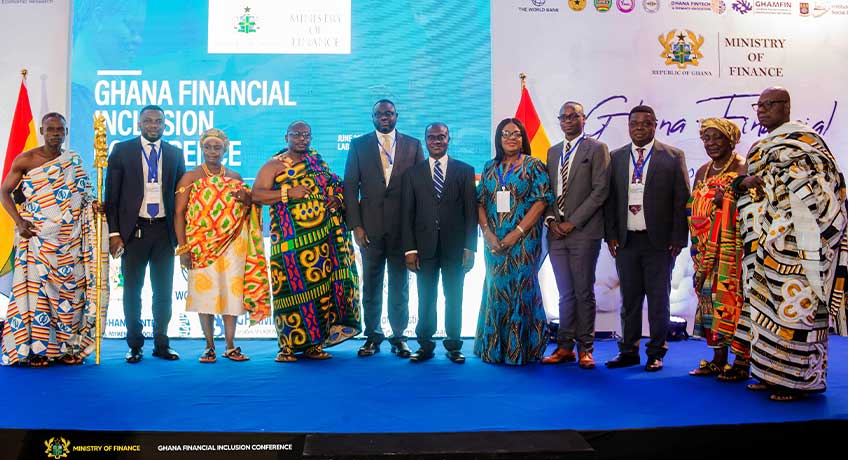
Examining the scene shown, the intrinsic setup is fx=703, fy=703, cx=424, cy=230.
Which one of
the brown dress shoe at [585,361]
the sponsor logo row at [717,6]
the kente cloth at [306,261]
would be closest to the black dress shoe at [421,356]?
the kente cloth at [306,261]

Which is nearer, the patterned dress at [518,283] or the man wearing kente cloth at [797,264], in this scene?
the man wearing kente cloth at [797,264]

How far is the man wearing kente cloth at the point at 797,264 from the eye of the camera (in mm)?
3820

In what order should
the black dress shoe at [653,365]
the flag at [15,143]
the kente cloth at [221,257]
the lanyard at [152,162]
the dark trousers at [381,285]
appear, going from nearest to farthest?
the black dress shoe at [653,365] < the kente cloth at [221,257] < the lanyard at [152,162] < the dark trousers at [381,285] < the flag at [15,143]

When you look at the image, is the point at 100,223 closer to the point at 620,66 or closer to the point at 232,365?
the point at 232,365

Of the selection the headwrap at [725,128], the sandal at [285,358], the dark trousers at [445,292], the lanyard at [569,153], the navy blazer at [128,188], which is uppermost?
the headwrap at [725,128]

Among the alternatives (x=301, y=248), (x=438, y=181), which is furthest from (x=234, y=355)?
(x=438, y=181)

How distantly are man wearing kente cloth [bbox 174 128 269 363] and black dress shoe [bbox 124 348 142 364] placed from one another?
0.44 metres

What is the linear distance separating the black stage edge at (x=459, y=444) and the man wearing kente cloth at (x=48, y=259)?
1.96 m

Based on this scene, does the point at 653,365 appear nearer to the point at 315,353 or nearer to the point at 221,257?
the point at 315,353

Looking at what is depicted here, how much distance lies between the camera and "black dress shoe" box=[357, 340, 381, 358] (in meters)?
5.28

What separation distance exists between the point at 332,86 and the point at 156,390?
131 inches

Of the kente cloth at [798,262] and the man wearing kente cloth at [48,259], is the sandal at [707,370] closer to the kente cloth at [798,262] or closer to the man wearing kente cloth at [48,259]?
the kente cloth at [798,262]

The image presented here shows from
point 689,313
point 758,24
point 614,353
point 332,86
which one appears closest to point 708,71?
point 758,24

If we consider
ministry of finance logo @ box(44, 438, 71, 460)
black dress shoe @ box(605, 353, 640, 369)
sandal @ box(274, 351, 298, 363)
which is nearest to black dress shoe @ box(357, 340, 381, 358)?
sandal @ box(274, 351, 298, 363)
